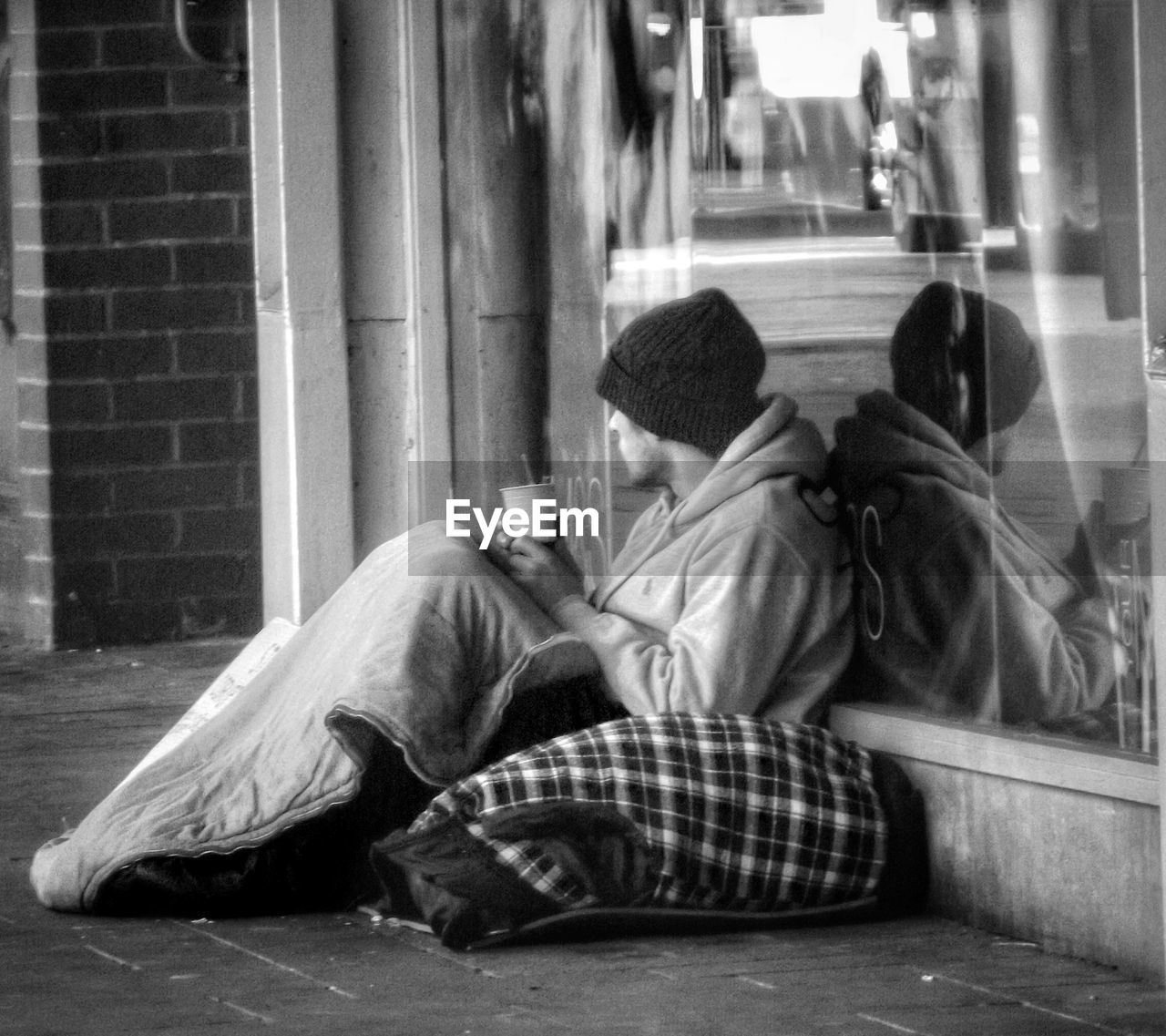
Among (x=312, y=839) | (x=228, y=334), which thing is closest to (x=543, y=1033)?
(x=312, y=839)

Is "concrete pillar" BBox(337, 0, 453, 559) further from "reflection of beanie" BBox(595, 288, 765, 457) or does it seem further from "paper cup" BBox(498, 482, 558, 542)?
"reflection of beanie" BBox(595, 288, 765, 457)

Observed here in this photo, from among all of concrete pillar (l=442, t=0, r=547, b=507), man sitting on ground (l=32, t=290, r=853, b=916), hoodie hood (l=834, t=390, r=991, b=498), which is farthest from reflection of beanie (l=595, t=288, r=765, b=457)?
concrete pillar (l=442, t=0, r=547, b=507)

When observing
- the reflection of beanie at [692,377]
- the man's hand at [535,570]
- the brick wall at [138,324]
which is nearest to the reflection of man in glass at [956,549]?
Result: the reflection of beanie at [692,377]

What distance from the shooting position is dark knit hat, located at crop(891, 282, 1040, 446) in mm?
4441

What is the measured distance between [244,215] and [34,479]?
1.12 metres

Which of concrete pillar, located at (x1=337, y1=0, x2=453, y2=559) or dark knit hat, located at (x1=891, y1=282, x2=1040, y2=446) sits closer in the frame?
dark knit hat, located at (x1=891, y1=282, x2=1040, y2=446)

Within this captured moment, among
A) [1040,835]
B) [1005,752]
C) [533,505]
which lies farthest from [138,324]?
[1040,835]

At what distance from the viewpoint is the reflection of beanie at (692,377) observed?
15.5 feet

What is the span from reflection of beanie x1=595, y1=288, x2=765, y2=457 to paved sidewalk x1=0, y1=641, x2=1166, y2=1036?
3.28 feet

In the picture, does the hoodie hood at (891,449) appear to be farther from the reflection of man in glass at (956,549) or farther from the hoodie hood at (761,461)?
the hoodie hood at (761,461)

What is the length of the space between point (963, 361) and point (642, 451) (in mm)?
648

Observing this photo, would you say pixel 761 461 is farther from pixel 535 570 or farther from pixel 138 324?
pixel 138 324

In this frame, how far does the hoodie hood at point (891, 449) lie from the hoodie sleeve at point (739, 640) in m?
0.27

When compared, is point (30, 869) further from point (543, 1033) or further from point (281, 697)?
point (543, 1033)
